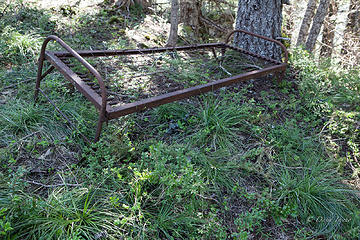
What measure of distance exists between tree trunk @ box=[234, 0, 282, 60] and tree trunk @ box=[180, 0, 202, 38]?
1.84m

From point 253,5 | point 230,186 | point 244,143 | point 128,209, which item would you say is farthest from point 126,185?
point 253,5

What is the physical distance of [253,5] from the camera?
4473mm

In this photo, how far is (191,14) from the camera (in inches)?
253

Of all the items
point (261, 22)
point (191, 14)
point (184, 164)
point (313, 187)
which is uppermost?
point (261, 22)

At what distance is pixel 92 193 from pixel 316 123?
282cm

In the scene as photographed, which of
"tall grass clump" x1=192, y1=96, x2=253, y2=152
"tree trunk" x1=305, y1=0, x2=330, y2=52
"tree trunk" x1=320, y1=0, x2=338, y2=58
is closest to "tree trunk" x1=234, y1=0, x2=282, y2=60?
"tall grass clump" x1=192, y1=96, x2=253, y2=152

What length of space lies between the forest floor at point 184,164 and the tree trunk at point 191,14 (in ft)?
9.22

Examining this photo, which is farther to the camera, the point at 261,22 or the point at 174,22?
the point at 174,22

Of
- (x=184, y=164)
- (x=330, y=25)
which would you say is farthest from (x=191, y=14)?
(x=184, y=164)

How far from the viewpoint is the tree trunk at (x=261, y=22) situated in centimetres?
446

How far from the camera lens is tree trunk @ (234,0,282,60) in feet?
14.6

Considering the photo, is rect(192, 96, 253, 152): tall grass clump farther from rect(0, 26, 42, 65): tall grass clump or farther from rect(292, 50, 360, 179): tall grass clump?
rect(0, 26, 42, 65): tall grass clump

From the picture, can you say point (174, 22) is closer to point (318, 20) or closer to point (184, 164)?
point (184, 164)

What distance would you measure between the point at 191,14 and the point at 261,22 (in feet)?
7.84
